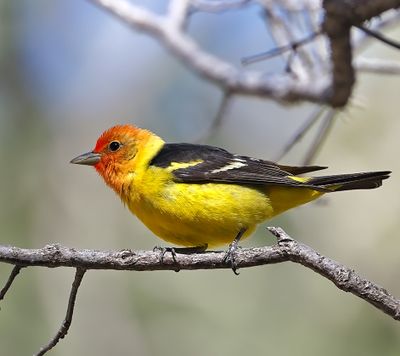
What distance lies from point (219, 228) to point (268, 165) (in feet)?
2.35

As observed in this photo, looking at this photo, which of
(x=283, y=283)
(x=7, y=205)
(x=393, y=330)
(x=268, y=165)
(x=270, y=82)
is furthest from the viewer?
(x=7, y=205)

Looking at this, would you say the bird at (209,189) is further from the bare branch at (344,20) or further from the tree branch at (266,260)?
the tree branch at (266,260)

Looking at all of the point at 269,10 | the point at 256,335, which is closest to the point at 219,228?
the point at 269,10

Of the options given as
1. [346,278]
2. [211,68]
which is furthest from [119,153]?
[346,278]

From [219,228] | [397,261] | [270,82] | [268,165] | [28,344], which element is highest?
[270,82]

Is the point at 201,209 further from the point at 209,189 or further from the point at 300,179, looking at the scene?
the point at 300,179

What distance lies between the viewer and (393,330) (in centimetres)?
670

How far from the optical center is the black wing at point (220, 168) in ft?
15.7

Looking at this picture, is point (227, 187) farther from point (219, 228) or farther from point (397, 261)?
point (397, 261)

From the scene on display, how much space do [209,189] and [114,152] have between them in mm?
1029

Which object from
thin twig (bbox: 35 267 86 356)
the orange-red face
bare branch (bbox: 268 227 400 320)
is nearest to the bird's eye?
the orange-red face

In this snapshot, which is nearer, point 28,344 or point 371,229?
point 28,344

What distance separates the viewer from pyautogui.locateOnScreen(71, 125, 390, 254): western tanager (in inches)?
180

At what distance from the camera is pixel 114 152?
213 inches
